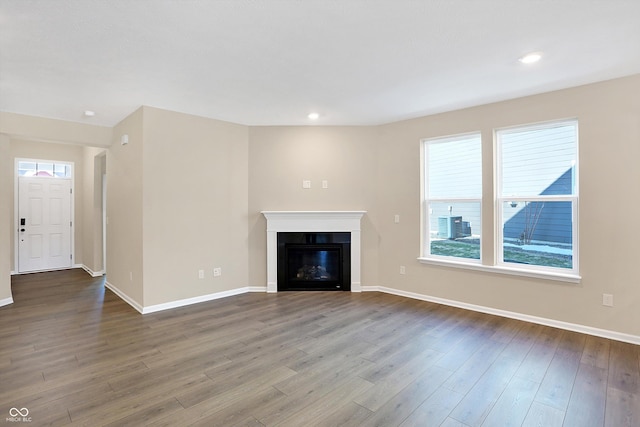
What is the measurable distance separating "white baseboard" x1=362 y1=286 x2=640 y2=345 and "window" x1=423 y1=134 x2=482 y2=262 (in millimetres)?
606

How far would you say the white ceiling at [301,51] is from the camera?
204 cm

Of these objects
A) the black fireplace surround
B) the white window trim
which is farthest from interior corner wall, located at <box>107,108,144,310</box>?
the white window trim

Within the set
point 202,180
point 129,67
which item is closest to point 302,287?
point 202,180

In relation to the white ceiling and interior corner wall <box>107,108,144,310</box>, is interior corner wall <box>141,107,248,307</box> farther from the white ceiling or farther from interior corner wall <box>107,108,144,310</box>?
the white ceiling

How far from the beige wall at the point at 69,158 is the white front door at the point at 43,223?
11cm

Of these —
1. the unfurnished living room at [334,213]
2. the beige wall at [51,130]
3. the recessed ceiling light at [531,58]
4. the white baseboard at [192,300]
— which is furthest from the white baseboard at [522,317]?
the beige wall at [51,130]

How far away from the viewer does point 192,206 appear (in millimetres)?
4266

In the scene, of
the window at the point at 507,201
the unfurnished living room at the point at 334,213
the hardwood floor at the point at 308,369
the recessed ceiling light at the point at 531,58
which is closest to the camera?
the hardwood floor at the point at 308,369

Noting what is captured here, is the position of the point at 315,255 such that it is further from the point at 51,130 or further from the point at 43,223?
the point at 43,223

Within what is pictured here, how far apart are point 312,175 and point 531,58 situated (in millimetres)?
3010

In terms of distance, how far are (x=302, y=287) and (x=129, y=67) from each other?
11.6 feet

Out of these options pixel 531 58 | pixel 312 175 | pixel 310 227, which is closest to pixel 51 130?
pixel 312 175

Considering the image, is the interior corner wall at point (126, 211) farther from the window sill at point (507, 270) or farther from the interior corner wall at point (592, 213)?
the interior corner wall at point (592, 213)

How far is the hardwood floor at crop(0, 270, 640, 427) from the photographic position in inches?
77.6
